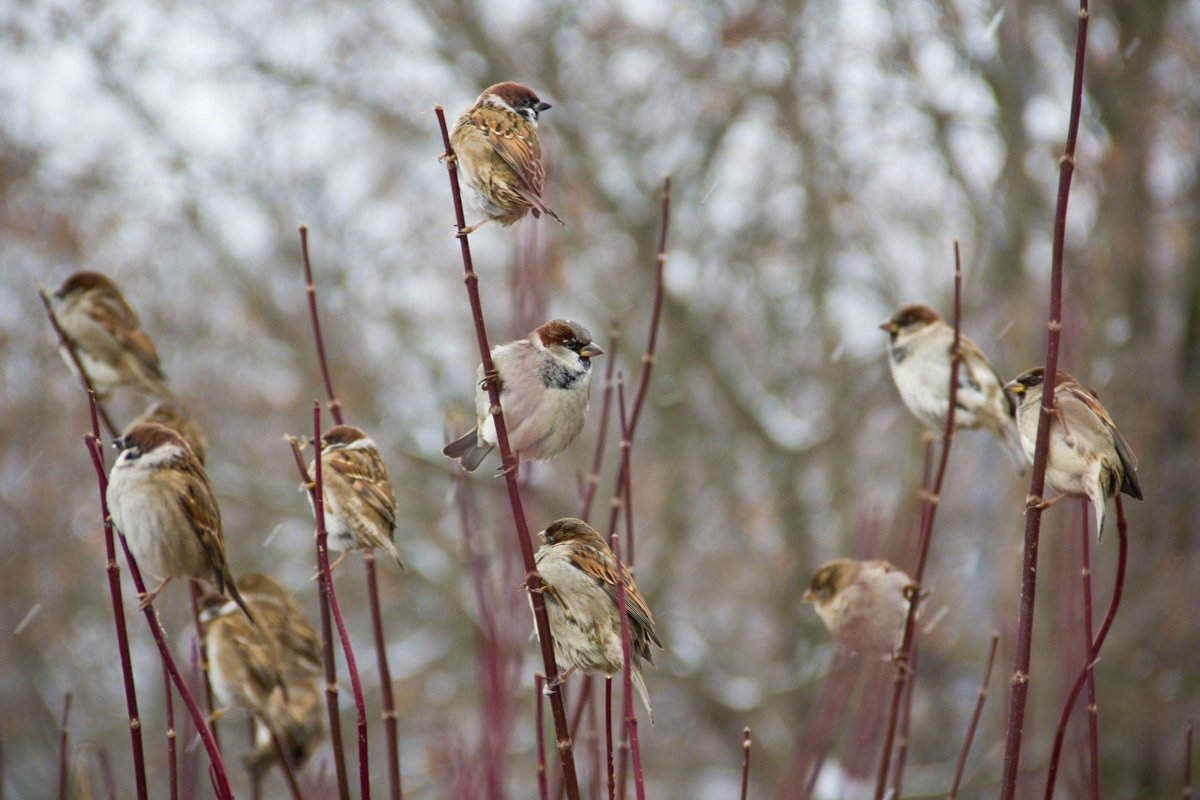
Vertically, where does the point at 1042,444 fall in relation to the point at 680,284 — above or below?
below

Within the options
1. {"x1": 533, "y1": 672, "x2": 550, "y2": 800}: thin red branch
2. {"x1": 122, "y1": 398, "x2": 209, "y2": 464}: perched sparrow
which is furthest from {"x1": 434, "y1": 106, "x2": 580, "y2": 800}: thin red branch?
{"x1": 122, "y1": 398, "x2": 209, "y2": 464}: perched sparrow

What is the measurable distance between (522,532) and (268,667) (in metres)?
1.74

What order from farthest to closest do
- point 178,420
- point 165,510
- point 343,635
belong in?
1. point 178,420
2. point 165,510
3. point 343,635

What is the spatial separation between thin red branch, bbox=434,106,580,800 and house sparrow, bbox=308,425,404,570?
541 millimetres

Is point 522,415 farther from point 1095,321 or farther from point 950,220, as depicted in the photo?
point 950,220

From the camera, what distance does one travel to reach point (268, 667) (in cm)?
314

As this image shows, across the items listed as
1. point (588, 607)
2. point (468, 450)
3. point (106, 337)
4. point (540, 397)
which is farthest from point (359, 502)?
point (106, 337)

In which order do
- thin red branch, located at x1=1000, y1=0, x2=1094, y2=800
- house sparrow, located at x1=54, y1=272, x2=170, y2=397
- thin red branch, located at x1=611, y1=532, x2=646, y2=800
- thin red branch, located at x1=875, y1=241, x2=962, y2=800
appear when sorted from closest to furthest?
thin red branch, located at x1=611, y1=532, x2=646, y2=800
thin red branch, located at x1=1000, y1=0, x2=1094, y2=800
thin red branch, located at x1=875, y1=241, x2=962, y2=800
house sparrow, located at x1=54, y1=272, x2=170, y2=397

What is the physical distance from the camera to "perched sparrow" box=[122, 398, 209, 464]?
2920mm

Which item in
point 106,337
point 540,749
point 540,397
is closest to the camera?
point 540,749

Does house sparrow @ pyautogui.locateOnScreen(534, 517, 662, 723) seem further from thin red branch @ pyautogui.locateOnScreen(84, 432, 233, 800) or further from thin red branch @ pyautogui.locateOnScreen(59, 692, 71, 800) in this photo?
thin red branch @ pyautogui.locateOnScreen(59, 692, 71, 800)

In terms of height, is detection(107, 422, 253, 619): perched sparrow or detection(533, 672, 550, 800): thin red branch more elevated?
detection(107, 422, 253, 619): perched sparrow

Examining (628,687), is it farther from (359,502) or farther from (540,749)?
(359,502)

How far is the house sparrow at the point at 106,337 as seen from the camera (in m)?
3.31
